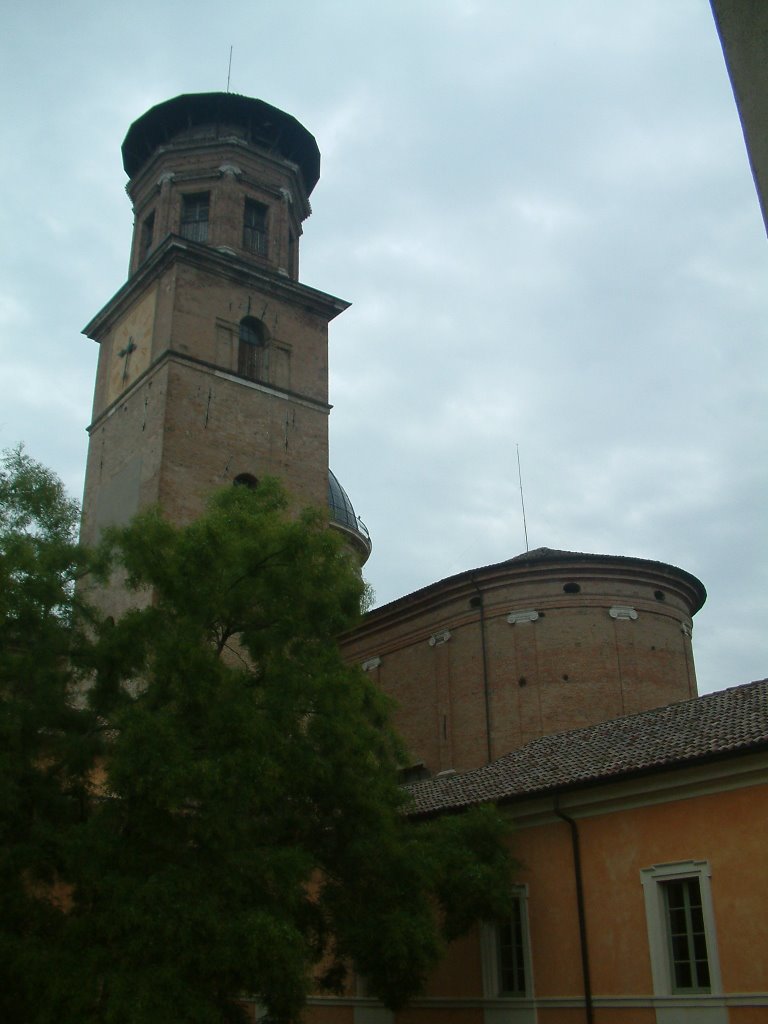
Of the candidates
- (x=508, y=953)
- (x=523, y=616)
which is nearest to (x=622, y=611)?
(x=523, y=616)

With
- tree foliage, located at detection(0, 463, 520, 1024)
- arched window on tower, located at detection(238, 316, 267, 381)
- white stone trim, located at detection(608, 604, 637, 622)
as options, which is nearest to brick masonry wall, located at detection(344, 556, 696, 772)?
white stone trim, located at detection(608, 604, 637, 622)

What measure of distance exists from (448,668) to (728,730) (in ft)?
39.6

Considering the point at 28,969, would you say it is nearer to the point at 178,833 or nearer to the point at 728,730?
the point at 178,833

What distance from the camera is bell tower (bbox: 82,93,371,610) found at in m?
25.0

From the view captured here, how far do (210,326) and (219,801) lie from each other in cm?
1729

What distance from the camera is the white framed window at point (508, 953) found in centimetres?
1520

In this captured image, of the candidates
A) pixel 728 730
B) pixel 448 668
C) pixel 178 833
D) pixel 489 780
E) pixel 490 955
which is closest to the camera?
pixel 178 833

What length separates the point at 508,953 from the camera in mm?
15609

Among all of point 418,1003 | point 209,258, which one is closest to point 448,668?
point 418,1003

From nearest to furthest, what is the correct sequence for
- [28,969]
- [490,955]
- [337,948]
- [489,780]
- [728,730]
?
[28,969] → [337,948] → [728,730] → [490,955] → [489,780]

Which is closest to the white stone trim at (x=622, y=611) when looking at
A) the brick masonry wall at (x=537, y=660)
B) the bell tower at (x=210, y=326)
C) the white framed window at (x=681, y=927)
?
the brick masonry wall at (x=537, y=660)

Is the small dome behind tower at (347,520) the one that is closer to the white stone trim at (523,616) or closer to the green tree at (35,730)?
the white stone trim at (523,616)

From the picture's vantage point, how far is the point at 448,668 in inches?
1008

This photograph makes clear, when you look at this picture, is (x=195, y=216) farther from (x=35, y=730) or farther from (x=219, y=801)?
(x=219, y=801)
